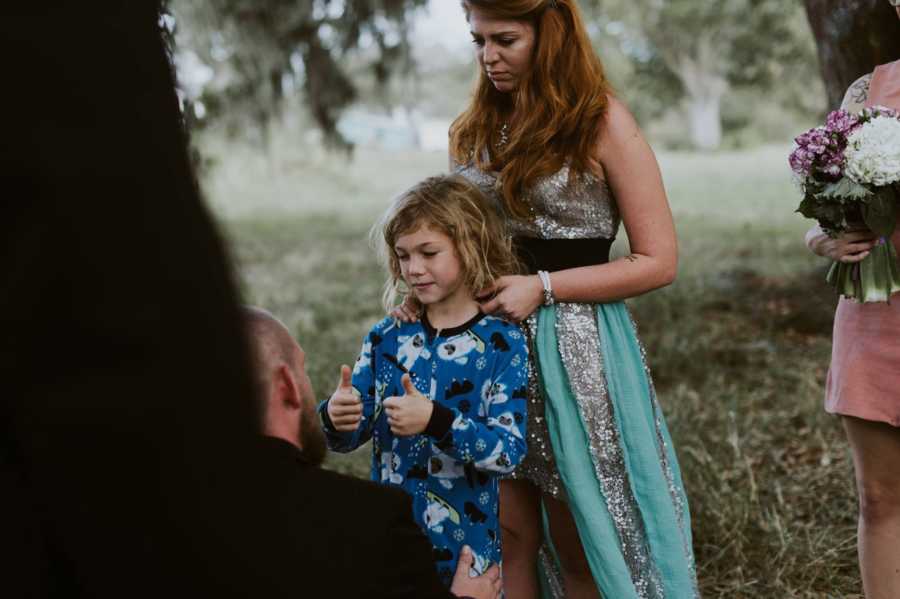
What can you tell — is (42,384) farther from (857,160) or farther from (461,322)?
(857,160)

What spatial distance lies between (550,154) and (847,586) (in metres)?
2.09

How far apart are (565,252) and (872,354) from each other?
0.90 metres

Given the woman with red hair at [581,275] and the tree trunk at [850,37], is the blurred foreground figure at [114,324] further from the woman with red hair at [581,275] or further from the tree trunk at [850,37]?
the tree trunk at [850,37]

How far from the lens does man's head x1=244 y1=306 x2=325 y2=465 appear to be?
1.47m

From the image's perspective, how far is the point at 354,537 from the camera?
1.37m

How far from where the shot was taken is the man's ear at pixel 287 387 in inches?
58.7

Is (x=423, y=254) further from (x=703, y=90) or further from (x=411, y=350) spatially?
(x=703, y=90)

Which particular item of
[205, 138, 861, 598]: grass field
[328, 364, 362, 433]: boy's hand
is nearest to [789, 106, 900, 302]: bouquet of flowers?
[328, 364, 362, 433]: boy's hand

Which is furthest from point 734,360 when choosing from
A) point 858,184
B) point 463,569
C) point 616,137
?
point 463,569

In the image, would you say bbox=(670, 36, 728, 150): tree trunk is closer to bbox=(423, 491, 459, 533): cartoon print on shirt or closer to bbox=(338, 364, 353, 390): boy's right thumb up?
bbox=(423, 491, 459, 533): cartoon print on shirt

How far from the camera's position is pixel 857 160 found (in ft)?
7.97

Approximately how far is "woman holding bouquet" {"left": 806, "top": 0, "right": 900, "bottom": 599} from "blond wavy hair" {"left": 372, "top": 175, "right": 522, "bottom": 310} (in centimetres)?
94

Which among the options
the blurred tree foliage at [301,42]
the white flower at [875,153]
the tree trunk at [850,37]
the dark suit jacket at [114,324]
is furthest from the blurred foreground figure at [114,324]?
the blurred tree foliage at [301,42]

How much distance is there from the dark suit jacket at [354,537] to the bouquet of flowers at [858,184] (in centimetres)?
160
